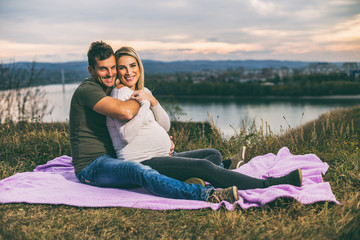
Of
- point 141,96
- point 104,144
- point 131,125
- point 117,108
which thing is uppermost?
point 141,96

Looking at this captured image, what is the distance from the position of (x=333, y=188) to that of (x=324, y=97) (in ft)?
194

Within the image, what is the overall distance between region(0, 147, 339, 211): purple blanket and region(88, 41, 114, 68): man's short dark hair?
1.30 metres

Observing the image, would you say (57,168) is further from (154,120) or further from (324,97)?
(324,97)

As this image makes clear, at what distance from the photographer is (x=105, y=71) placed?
314 centimetres

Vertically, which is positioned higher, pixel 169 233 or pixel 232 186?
pixel 232 186

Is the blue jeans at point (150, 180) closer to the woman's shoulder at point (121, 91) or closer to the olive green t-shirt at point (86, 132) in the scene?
the olive green t-shirt at point (86, 132)

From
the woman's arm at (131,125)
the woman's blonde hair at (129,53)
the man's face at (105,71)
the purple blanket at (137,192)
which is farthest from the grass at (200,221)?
the woman's blonde hair at (129,53)

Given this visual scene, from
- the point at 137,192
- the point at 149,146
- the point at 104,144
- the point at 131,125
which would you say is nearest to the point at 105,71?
the point at 131,125

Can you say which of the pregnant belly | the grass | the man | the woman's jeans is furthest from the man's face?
the grass

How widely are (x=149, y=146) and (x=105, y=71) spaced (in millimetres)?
857

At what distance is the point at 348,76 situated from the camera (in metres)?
58.7

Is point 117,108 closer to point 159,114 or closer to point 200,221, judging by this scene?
point 159,114

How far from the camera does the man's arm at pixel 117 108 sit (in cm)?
288

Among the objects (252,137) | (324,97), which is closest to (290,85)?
(324,97)
